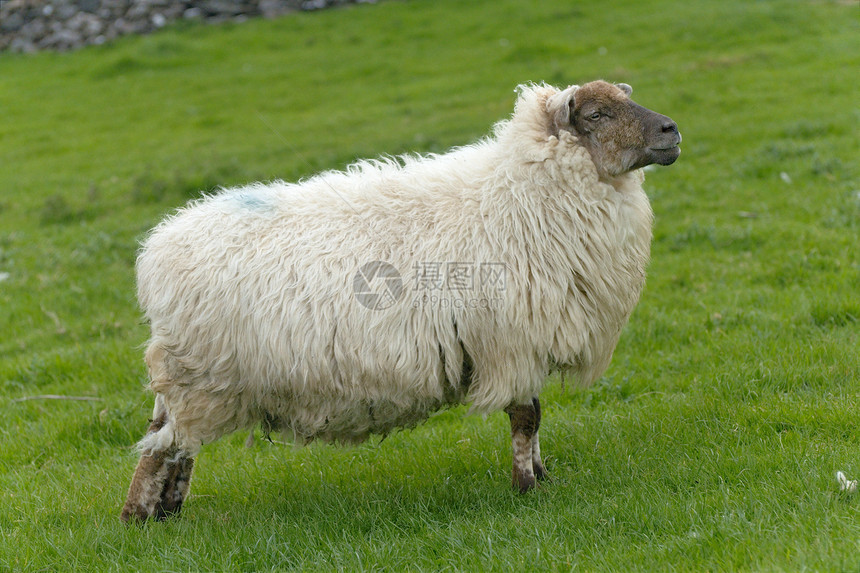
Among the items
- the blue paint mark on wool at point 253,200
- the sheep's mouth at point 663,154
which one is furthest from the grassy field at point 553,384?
the sheep's mouth at point 663,154

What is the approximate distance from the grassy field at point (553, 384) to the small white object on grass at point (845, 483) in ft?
0.14

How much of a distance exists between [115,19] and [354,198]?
23.2 m

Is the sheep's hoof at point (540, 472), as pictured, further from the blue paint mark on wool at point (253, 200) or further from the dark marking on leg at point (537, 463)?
the blue paint mark on wool at point (253, 200)

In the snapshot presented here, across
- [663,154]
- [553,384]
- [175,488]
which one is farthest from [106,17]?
[663,154]

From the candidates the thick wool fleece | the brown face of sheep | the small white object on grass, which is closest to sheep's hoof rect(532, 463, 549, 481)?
the thick wool fleece

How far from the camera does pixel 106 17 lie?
2472cm

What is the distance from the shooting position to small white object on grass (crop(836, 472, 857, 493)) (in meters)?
3.81

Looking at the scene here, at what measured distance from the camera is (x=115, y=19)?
24.6m

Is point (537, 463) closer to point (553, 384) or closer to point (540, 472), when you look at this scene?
point (540, 472)

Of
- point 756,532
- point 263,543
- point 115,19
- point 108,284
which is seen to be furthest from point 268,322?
point 115,19

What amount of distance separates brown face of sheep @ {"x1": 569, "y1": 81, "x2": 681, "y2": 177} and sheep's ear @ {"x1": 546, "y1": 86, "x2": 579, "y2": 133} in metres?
0.04

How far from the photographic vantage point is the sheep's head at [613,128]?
4426mm

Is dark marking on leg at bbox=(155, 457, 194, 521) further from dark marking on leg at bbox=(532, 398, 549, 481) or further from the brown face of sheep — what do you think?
the brown face of sheep

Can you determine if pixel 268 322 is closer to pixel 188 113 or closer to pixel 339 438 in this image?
pixel 339 438
